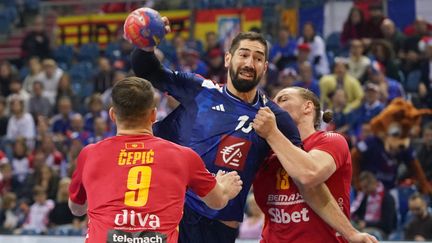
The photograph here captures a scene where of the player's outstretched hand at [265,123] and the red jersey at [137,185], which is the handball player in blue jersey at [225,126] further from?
the red jersey at [137,185]

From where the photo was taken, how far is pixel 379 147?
486 inches

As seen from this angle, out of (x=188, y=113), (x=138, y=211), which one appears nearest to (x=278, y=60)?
(x=188, y=113)

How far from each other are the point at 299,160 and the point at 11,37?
15458 mm

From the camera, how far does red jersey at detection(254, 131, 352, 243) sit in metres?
6.21

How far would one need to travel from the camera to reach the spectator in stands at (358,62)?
1466 centimetres

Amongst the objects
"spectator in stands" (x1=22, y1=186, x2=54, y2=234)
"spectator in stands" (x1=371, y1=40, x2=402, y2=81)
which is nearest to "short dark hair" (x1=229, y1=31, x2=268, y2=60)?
"spectator in stands" (x1=22, y1=186, x2=54, y2=234)

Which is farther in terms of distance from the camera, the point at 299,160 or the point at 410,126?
the point at 410,126

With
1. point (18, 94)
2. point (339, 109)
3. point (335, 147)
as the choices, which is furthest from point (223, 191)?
point (18, 94)

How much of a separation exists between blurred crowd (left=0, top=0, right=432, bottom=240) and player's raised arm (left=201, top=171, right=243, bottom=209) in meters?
5.74

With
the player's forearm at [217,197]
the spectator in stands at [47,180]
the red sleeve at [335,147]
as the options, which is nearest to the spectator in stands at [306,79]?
the spectator in stands at [47,180]

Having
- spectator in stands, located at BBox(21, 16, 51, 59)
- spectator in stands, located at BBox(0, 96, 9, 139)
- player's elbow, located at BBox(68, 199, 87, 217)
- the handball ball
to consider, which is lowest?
spectator in stands, located at BBox(0, 96, 9, 139)

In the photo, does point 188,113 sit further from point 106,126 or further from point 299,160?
point 106,126

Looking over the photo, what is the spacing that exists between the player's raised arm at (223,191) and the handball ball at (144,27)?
1.03 metres

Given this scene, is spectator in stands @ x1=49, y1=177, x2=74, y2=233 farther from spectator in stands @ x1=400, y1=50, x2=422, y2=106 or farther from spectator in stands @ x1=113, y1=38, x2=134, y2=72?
spectator in stands @ x1=400, y1=50, x2=422, y2=106
